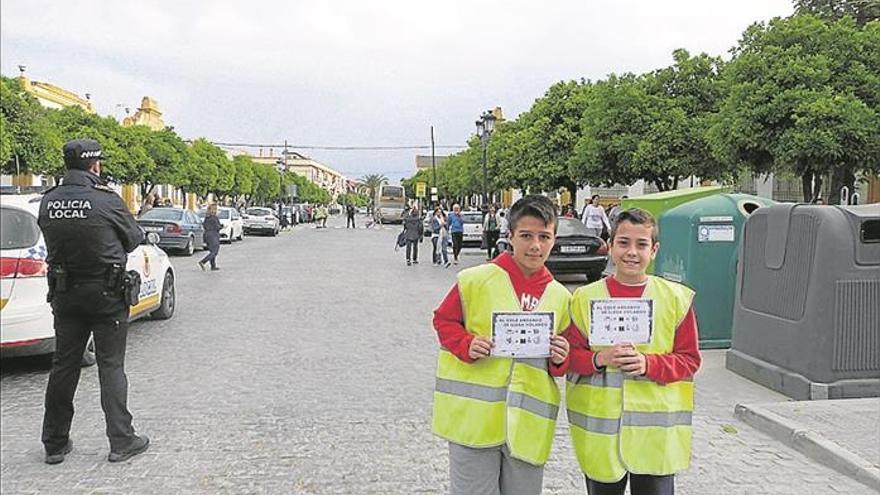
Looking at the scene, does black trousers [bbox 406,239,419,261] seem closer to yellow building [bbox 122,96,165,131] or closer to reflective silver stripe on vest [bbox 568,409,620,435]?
reflective silver stripe on vest [bbox 568,409,620,435]

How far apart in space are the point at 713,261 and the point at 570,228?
7.35m

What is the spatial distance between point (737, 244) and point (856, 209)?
2198 millimetres

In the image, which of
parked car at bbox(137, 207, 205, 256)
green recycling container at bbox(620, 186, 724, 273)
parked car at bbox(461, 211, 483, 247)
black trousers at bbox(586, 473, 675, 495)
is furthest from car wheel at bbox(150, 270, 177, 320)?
parked car at bbox(461, 211, 483, 247)

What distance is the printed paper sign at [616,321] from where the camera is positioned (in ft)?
10.1

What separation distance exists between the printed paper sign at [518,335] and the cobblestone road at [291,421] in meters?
1.93

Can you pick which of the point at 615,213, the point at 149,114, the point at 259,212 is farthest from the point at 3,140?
the point at 149,114

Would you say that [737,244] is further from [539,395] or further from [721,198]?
[539,395]

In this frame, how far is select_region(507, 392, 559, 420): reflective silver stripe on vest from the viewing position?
308cm

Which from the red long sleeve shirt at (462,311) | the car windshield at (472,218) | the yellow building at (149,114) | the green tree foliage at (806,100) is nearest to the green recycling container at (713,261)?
the red long sleeve shirt at (462,311)

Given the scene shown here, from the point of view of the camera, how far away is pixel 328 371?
7.88m

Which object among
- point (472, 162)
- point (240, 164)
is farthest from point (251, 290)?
point (240, 164)

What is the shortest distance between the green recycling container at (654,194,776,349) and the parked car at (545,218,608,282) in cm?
667

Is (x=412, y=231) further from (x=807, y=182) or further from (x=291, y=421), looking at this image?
(x=291, y=421)

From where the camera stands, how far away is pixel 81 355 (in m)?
4.94
